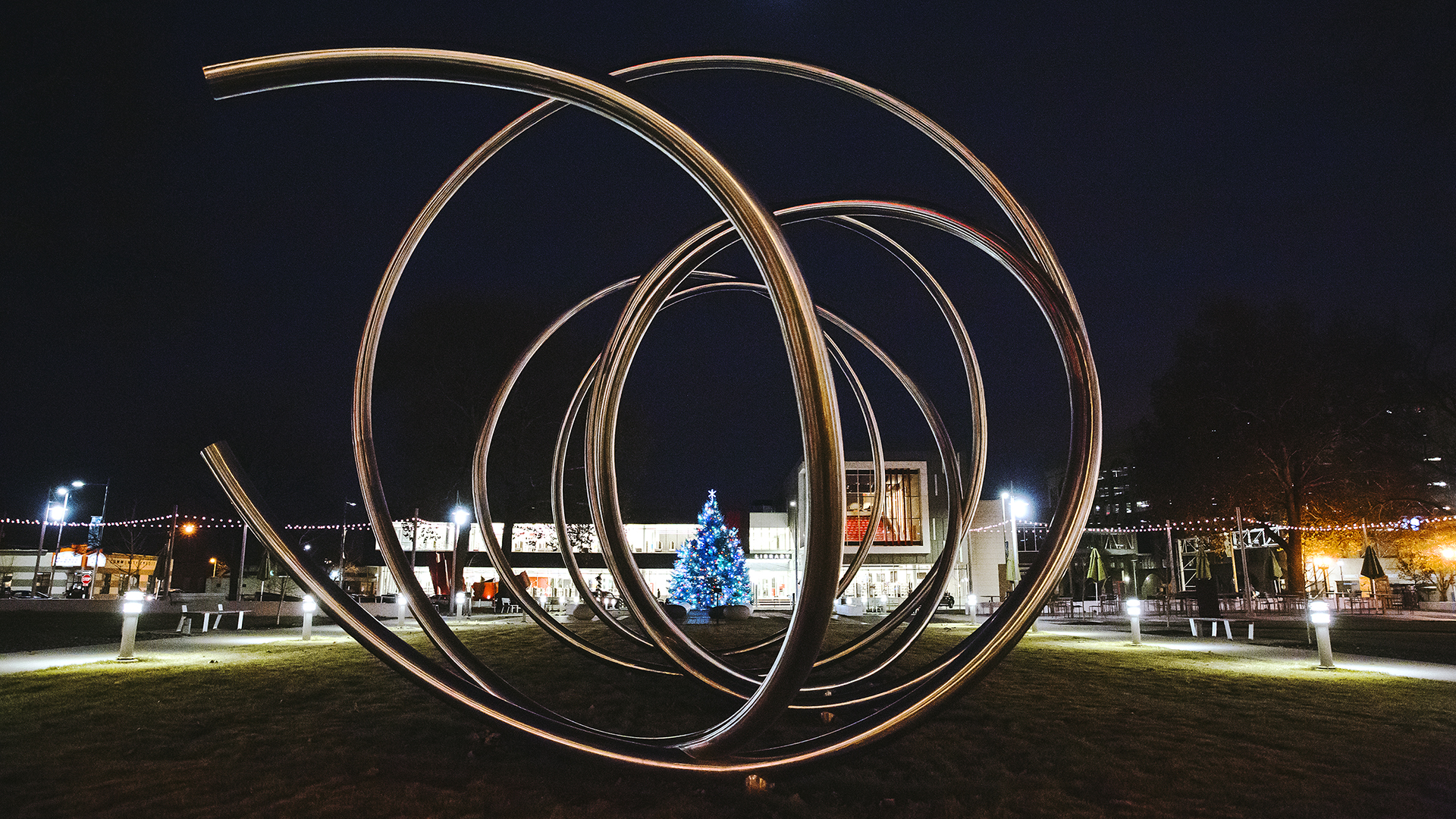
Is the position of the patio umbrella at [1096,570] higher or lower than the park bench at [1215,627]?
higher

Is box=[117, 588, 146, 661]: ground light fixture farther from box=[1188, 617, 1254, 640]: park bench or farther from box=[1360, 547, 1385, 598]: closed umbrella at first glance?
box=[1360, 547, 1385, 598]: closed umbrella

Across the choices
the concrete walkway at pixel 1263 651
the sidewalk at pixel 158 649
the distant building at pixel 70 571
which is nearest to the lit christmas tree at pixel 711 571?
the concrete walkway at pixel 1263 651

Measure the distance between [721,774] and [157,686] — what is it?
289 inches

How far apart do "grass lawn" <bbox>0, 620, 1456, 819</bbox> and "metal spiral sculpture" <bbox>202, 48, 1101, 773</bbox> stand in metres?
0.35

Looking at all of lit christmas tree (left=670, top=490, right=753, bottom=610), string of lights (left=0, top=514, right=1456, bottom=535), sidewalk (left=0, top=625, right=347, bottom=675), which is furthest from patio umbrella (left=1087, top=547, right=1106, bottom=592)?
sidewalk (left=0, top=625, right=347, bottom=675)

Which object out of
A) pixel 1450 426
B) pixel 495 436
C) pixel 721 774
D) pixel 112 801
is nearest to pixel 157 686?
pixel 112 801

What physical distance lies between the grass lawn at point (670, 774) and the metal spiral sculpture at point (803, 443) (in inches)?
13.8

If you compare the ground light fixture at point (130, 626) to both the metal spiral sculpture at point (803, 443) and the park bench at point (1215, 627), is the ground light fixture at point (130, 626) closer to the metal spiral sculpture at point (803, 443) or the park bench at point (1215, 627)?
the metal spiral sculpture at point (803, 443)

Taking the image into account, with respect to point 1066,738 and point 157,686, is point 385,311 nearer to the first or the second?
point 157,686

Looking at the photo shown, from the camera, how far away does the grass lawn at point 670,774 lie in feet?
14.1

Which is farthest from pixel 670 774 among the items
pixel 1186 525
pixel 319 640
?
pixel 1186 525

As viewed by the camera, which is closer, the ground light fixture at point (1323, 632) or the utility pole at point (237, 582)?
the ground light fixture at point (1323, 632)

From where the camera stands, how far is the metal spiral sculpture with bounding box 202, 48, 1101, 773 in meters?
3.50

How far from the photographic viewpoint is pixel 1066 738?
6074 mm
